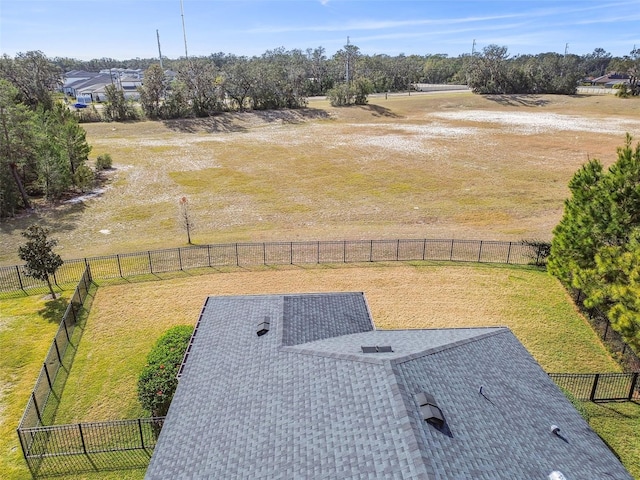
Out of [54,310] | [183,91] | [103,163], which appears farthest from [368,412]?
[183,91]

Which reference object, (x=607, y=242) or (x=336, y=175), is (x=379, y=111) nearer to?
(x=336, y=175)

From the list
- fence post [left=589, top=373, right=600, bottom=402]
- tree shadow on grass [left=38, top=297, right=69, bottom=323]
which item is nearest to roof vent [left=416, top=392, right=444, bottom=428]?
fence post [left=589, top=373, right=600, bottom=402]

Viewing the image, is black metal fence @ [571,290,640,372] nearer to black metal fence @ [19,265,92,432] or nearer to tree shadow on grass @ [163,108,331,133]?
black metal fence @ [19,265,92,432]

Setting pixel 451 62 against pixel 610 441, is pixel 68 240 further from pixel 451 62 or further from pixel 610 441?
pixel 451 62

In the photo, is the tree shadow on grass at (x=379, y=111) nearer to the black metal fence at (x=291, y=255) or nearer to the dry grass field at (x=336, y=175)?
the dry grass field at (x=336, y=175)

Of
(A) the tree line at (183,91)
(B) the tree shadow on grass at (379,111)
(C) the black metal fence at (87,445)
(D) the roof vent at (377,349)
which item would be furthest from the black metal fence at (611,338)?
(B) the tree shadow on grass at (379,111)

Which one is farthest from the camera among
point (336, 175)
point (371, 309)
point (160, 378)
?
point (336, 175)
